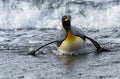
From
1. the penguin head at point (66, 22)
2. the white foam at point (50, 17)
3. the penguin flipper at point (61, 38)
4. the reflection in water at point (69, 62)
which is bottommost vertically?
the white foam at point (50, 17)

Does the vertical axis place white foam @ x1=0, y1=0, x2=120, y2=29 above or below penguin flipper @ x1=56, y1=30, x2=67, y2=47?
below

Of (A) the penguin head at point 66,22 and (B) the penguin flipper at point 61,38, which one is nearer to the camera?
(A) the penguin head at point 66,22

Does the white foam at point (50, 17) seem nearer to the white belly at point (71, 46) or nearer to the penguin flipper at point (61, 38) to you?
the penguin flipper at point (61, 38)

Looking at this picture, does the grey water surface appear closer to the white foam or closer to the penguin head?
the white foam

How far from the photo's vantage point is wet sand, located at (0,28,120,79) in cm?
1111

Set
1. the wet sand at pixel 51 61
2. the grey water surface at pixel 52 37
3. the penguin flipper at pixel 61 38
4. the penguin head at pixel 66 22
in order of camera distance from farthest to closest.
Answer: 1. the penguin flipper at pixel 61 38
2. the penguin head at pixel 66 22
3. the grey water surface at pixel 52 37
4. the wet sand at pixel 51 61

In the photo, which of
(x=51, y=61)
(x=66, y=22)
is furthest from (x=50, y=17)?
(x=51, y=61)

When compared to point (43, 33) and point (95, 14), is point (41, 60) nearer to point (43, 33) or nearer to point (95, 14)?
point (43, 33)

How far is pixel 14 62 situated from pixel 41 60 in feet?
2.20

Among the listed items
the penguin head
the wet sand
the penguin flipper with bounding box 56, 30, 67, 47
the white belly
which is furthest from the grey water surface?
the penguin head

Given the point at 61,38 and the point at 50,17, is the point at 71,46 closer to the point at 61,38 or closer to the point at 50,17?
the point at 61,38

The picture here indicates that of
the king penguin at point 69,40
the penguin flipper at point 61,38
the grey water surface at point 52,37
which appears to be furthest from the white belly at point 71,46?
the grey water surface at point 52,37

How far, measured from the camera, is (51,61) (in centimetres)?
1267

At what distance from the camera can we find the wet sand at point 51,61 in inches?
437
